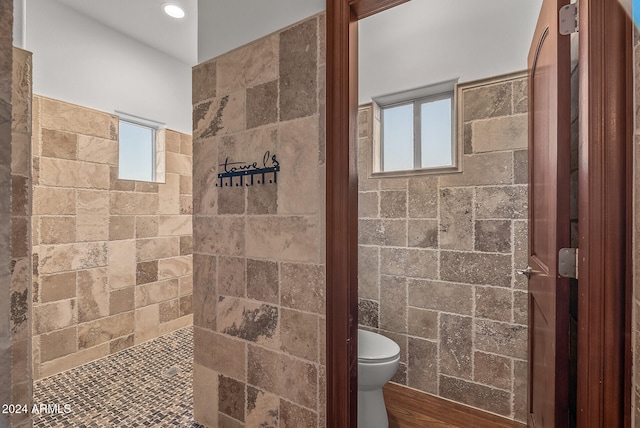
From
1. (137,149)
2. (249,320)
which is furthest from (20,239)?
(137,149)

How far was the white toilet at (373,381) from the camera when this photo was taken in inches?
64.2

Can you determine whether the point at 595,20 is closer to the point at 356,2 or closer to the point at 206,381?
the point at 356,2

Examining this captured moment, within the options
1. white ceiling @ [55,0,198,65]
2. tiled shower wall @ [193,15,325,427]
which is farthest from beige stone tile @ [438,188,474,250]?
white ceiling @ [55,0,198,65]

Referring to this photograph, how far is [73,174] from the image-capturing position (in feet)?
7.65

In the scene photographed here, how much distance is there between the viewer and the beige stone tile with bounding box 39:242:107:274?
2203 mm

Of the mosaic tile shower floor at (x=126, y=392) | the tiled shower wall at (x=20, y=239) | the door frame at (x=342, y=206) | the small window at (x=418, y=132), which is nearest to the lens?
the tiled shower wall at (x=20, y=239)

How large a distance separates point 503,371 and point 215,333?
1.68 metres

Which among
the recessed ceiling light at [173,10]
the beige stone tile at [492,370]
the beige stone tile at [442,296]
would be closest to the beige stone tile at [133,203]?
the recessed ceiling light at [173,10]

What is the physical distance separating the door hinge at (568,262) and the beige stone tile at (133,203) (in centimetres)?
298

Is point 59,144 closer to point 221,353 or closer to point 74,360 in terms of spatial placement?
point 74,360

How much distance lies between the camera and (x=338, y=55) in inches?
47.4

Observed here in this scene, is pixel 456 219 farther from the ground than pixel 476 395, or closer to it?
farther from the ground

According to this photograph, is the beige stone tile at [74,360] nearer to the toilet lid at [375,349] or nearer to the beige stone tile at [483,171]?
the toilet lid at [375,349]

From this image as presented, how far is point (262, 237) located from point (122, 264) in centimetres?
190
